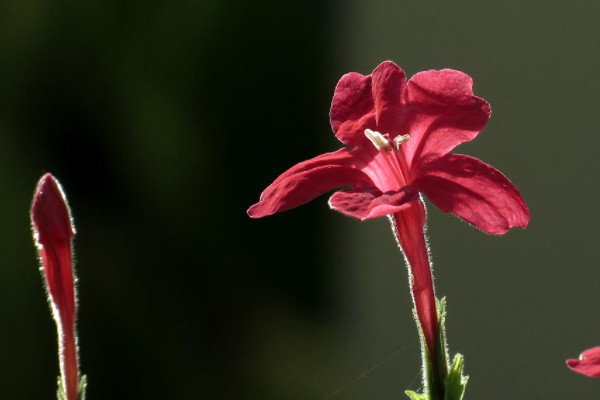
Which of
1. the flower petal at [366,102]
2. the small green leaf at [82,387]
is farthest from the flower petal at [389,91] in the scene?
the small green leaf at [82,387]

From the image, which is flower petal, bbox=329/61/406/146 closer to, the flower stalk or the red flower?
the flower stalk

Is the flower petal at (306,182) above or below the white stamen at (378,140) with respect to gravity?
below

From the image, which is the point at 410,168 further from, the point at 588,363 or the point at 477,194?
the point at 588,363

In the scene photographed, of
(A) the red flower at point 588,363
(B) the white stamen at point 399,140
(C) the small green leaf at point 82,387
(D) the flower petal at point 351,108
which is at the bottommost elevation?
(C) the small green leaf at point 82,387

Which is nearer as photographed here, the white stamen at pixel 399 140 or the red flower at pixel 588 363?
the red flower at pixel 588 363

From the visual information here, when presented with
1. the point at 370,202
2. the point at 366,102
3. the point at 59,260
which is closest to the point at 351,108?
the point at 366,102

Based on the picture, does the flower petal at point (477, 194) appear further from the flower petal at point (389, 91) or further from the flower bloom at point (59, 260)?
the flower bloom at point (59, 260)

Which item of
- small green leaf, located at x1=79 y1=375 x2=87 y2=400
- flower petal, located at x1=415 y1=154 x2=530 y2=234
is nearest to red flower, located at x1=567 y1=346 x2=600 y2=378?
flower petal, located at x1=415 y1=154 x2=530 y2=234
